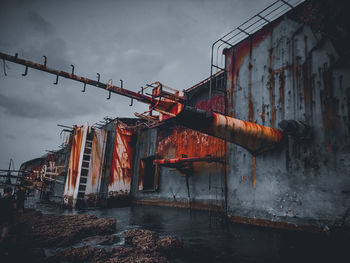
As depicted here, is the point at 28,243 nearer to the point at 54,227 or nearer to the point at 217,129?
the point at 54,227

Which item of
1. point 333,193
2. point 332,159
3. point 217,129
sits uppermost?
point 217,129

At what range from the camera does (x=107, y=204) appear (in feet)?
46.3

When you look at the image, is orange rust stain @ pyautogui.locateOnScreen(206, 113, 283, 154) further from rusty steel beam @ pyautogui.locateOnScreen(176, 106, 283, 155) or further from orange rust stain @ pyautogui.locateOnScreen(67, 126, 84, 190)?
orange rust stain @ pyautogui.locateOnScreen(67, 126, 84, 190)

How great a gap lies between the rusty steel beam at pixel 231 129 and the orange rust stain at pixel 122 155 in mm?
10440

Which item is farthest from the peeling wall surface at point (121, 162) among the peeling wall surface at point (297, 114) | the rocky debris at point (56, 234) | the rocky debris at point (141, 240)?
the rocky debris at point (141, 240)

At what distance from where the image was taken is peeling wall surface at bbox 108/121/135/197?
14.9 metres

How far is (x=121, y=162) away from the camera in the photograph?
15.4 metres

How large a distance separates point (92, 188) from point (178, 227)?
8.81m

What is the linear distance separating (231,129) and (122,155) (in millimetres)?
10947

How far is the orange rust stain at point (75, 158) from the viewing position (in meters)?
14.0

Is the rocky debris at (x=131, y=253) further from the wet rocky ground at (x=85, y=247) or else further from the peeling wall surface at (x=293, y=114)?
the peeling wall surface at (x=293, y=114)

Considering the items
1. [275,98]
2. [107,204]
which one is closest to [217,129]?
[275,98]

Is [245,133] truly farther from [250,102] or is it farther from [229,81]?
[229,81]

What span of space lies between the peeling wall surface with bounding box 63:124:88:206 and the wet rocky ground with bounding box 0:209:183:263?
681cm
